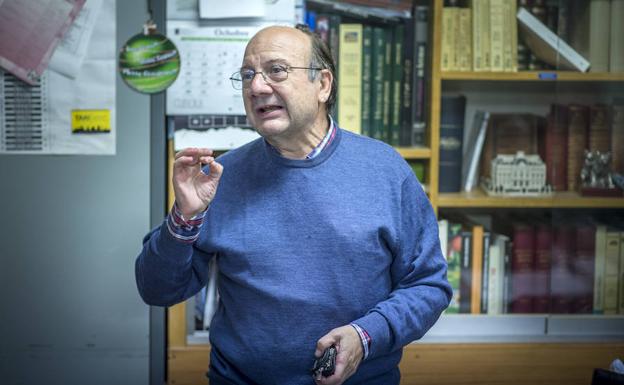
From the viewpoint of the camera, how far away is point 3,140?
7.25 ft

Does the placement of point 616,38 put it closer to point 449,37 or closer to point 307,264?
point 449,37

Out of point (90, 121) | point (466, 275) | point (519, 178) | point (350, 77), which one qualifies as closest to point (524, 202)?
point (519, 178)

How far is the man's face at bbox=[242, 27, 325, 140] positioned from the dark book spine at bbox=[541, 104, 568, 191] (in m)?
1.18

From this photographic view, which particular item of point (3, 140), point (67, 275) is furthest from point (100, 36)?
point (67, 275)

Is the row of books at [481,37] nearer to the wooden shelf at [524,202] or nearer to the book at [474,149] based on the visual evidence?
the book at [474,149]

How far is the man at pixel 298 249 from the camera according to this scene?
57.1 inches

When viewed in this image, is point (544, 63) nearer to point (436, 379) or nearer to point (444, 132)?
point (444, 132)

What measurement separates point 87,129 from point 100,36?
28cm

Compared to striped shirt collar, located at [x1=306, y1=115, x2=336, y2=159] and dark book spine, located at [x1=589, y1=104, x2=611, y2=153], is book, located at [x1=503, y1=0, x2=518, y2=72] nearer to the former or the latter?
dark book spine, located at [x1=589, y1=104, x2=611, y2=153]

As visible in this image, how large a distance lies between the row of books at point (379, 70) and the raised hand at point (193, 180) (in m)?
0.97

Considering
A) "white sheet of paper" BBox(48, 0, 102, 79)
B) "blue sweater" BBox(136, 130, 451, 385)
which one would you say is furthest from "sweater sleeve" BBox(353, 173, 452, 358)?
"white sheet of paper" BBox(48, 0, 102, 79)

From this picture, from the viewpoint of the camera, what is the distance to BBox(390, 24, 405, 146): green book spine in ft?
7.55

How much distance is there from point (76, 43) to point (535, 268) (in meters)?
1.60

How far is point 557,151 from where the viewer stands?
2393 millimetres
